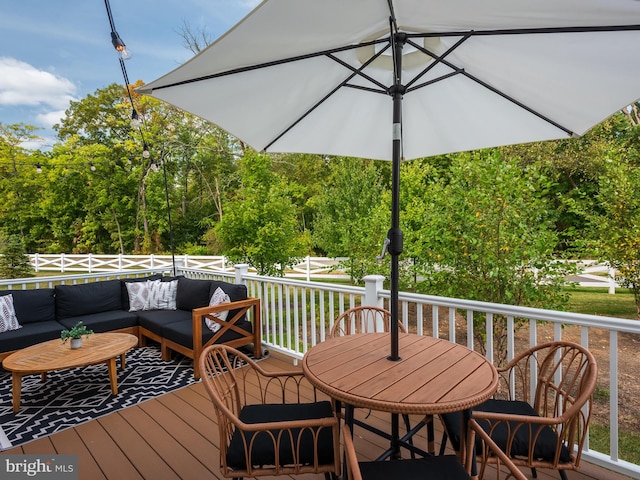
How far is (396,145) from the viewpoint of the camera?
5.34 ft

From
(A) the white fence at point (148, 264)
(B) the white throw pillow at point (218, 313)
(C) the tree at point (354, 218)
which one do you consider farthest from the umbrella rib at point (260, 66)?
(A) the white fence at point (148, 264)

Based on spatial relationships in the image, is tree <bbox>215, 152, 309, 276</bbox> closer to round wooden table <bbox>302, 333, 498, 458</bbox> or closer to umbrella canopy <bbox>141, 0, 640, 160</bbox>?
umbrella canopy <bbox>141, 0, 640, 160</bbox>

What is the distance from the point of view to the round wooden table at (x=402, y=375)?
1.41 meters

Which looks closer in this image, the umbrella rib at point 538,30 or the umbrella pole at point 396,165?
the umbrella rib at point 538,30

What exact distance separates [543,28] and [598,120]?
889 mm

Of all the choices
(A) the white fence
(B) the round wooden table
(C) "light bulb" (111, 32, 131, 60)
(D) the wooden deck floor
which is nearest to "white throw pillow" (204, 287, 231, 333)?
(D) the wooden deck floor

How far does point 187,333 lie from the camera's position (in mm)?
3875

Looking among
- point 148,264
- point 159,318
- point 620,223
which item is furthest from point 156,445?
point 148,264

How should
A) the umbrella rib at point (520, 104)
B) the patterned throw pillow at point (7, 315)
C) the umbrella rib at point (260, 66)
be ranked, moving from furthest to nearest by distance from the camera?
the patterned throw pillow at point (7, 315) < the umbrella rib at point (520, 104) < the umbrella rib at point (260, 66)

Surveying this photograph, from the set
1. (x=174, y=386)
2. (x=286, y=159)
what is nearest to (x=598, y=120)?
(x=174, y=386)

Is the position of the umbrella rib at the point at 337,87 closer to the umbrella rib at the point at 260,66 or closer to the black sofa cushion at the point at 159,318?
the umbrella rib at the point at 260,66

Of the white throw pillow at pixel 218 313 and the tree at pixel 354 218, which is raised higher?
the tree at pixel 354 218

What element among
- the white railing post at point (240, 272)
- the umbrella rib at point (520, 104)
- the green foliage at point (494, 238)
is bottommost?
the white railing post at point (240, 272)

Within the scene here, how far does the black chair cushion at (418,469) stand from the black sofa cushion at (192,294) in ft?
12.2
